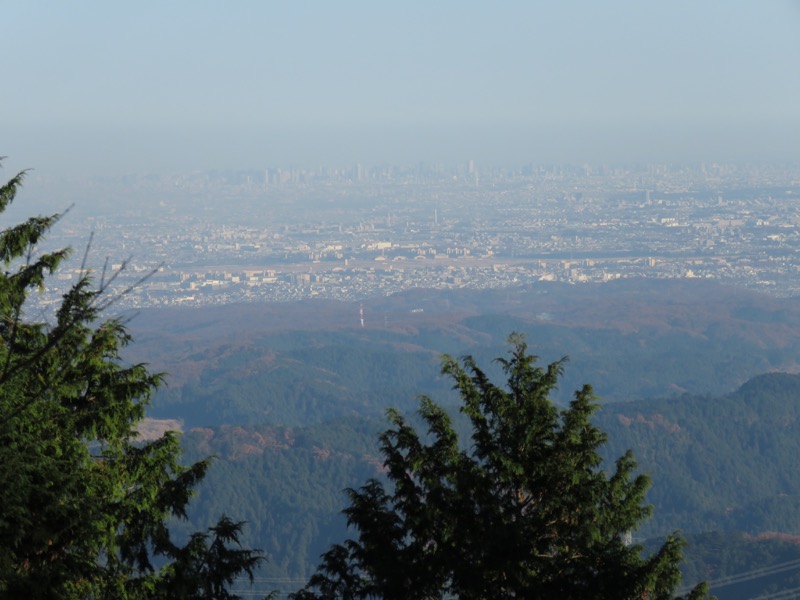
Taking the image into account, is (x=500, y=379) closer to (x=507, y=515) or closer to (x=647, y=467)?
(x=647, y=467)

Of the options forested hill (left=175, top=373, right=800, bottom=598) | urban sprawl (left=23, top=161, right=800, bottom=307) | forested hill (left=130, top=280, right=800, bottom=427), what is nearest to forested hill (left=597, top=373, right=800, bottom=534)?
forested hill (left=175, top=373, right=800, bottom=598)

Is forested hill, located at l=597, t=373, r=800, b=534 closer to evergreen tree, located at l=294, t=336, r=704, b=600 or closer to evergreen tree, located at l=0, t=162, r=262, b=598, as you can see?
evergreen tree, located at l=294, t=336, r=704, b=600

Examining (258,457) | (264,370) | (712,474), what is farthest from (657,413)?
(264,370)

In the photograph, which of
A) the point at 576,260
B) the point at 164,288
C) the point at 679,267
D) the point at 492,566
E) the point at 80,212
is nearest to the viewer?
the point at 492,566

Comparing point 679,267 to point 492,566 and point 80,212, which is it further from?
point 492,566

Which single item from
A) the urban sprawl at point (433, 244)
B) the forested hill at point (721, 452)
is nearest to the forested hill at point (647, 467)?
the forested hill at point (721, 452)

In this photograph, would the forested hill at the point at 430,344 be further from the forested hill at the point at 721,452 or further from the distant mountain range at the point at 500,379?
the forested hill at the point at 721,452

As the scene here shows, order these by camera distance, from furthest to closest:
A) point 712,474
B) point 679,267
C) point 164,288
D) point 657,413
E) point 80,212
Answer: point 80,212, point 679,267, point 164,288, point 657,413, point 712,474
